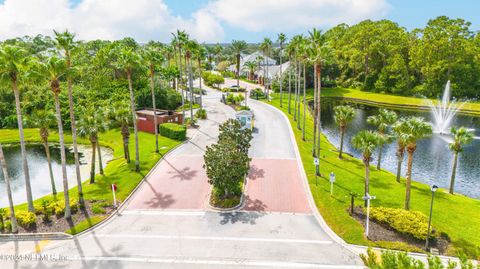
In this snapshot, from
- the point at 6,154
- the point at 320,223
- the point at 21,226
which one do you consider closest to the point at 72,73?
the point at 21,226

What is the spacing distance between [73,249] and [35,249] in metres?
2.65

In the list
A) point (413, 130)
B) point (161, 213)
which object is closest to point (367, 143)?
point (413, 130)

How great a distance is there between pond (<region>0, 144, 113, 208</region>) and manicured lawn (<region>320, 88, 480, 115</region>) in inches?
2694

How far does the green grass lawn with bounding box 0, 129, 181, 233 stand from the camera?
3105 cm

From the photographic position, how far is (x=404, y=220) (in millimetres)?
24375

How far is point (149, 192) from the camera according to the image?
31.7 metres

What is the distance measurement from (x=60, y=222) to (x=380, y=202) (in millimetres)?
26652

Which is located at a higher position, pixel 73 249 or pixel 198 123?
pixel 198 123

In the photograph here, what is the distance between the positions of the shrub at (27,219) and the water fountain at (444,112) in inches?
2266

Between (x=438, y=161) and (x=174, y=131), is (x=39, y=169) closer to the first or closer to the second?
(x=174, y=131)

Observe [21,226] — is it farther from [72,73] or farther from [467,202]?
[467,202]

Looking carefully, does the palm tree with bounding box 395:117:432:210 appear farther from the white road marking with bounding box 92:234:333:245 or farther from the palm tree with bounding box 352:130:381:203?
the white road marking with bounding box 92:234:333:245

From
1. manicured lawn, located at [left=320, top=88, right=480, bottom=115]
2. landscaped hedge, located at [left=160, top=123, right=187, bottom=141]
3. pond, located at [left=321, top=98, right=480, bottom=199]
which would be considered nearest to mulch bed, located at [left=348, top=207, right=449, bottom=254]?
pond, located at [left=321, top=98, right=480, bottom=199]

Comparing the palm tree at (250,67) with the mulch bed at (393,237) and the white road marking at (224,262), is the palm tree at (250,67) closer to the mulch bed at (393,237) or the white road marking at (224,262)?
the mulch bed at (393,237)
